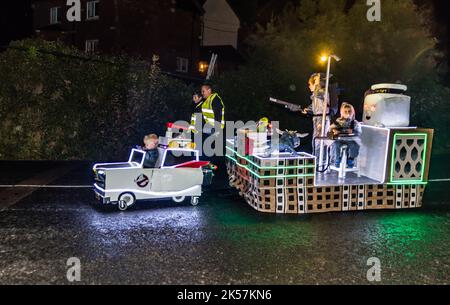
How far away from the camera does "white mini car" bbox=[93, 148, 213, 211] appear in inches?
273

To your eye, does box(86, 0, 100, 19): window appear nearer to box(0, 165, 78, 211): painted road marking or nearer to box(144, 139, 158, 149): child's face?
box(0, 165, 78, 211): painted road marking

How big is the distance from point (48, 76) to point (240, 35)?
32989 mm

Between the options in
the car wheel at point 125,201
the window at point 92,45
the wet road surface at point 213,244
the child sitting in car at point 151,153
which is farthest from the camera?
the window at point 92,45

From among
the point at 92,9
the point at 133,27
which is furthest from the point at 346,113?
the point at 92,9

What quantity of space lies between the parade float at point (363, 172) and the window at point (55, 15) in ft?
87.9

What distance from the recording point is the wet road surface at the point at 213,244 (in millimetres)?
4668

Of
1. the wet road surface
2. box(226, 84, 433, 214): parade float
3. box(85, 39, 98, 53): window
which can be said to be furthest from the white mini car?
box(85, 39, 98, 53): window

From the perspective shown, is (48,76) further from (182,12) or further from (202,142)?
(182,12)

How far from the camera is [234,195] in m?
8.30

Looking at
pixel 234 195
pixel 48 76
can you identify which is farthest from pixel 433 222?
pixel 48 76

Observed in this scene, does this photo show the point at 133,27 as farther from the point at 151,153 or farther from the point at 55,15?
the point at 151,153

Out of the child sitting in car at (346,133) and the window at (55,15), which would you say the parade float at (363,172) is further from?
the window at (55,15)

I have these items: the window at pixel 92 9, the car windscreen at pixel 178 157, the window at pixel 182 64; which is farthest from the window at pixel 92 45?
the car windscreen at pixel 178 157
